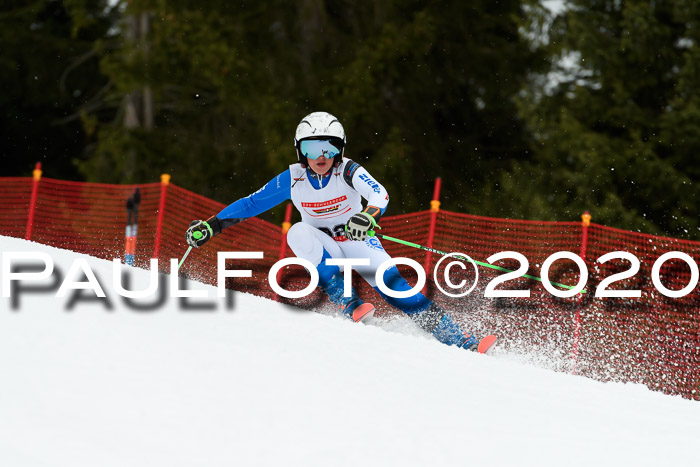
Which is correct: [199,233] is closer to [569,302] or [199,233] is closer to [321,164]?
[321,164]

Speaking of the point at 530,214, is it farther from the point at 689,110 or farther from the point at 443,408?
the point at 443,408

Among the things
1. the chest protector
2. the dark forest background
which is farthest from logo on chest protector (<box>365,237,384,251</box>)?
the dark forest background

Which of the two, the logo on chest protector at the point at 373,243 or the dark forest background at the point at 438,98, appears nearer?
the logo on chest protector at the point at 373,243

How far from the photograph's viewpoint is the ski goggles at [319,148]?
6.40m

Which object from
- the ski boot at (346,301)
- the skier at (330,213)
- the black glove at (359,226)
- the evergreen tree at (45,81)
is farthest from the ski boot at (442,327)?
the evergreen tree at (45,81)

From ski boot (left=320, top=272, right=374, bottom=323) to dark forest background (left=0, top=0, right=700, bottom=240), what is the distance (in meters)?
7.77

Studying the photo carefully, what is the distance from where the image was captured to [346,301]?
7008mm

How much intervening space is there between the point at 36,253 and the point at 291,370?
325cm

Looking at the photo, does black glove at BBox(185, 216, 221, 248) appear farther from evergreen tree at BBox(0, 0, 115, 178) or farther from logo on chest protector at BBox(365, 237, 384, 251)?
evergreen tree at BBox(0, 0, 115, 178)

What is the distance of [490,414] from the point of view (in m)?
5.15

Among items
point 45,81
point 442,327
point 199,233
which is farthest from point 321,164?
point 45,81

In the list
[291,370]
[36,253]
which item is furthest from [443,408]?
[36,253]

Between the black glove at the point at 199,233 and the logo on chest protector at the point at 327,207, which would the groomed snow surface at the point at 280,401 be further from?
the logo on chest protector at the point at 327,207

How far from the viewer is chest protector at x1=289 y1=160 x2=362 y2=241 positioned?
6.62 metres
